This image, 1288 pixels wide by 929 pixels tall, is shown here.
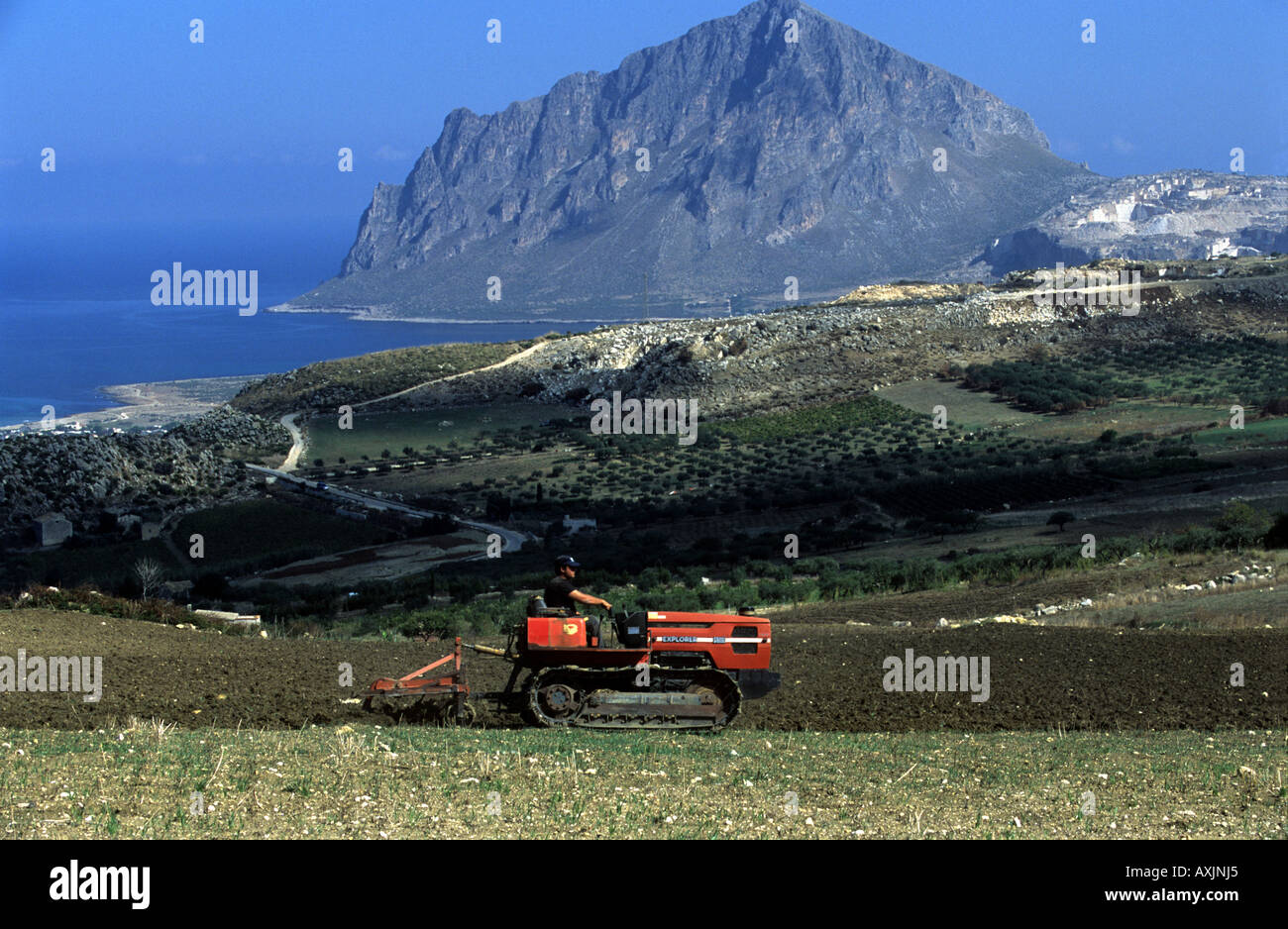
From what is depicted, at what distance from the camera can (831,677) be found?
17.8m

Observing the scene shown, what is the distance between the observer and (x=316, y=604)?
3316cm

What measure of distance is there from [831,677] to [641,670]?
431 centimetres

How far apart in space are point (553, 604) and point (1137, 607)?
1420cm

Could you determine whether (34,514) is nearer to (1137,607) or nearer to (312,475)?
(312,475)

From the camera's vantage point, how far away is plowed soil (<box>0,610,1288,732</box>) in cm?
1553

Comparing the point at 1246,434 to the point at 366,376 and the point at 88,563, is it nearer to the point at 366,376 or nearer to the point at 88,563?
the point at 88,563

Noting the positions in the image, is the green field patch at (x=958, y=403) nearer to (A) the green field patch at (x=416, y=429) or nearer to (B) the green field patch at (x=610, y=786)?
(A) the green field patch at (x=416, y=429)

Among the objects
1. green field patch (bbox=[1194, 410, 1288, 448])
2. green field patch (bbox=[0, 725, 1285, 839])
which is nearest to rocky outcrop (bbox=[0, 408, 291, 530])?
green field patch (bbox=[1194, 410, 1288, 448])

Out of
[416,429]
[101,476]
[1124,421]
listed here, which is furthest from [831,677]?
[416,429]

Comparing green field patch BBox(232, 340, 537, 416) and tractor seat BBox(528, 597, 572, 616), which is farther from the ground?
green field patch BBox(232, 340, 537, 416)

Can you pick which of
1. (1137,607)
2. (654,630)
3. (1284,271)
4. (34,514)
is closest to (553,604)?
(654,630)

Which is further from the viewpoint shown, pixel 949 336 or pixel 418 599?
pixel 949 336

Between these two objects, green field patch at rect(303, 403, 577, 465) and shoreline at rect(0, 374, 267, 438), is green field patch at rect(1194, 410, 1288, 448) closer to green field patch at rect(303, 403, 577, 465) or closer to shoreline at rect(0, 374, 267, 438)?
green field patch at rect(303, 403, 577, 465)

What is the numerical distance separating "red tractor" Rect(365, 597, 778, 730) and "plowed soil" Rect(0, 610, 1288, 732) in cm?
82
